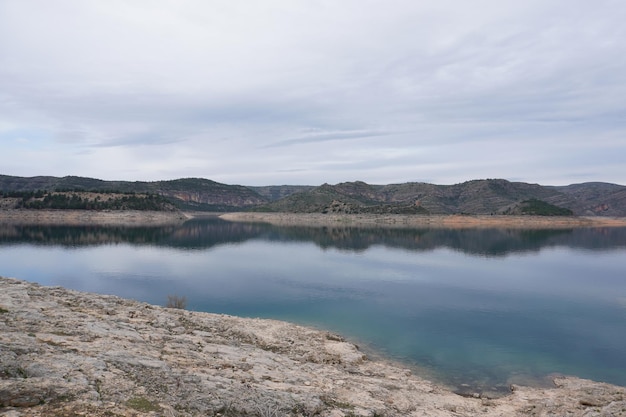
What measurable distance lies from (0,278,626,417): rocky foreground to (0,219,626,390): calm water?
12.5ft

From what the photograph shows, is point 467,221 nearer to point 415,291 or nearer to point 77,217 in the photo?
point 415,291

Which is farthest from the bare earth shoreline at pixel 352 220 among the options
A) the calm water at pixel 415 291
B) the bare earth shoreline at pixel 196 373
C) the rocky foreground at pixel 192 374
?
the rocky foreground at pixel 192 374

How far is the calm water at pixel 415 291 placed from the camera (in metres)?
25.3

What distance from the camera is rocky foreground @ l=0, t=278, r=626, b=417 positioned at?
10.4 m

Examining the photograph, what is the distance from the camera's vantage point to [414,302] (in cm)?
3994

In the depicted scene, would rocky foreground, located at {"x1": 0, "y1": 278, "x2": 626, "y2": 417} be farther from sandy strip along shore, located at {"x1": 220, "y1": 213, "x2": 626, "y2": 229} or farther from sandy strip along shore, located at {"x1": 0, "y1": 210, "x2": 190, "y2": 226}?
sandy strip along shore, located at {"x1": 220, "y1": 213, "x2": 626, "y2": 229}

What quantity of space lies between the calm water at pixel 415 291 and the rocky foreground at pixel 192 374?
3816 mm

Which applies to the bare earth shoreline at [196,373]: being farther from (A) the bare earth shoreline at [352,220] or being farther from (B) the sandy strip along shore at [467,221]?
(B) the sandy strip along shore at [467,221]

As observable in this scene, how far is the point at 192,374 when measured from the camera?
Answer: 13102 millimetres

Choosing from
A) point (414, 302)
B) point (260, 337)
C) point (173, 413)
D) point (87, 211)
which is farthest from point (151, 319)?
point (87, 211)

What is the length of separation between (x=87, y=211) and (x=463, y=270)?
141696mm

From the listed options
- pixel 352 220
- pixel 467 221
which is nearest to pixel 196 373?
pixel 352 220

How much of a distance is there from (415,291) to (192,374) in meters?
36.1

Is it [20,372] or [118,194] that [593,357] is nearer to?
[20,372]
